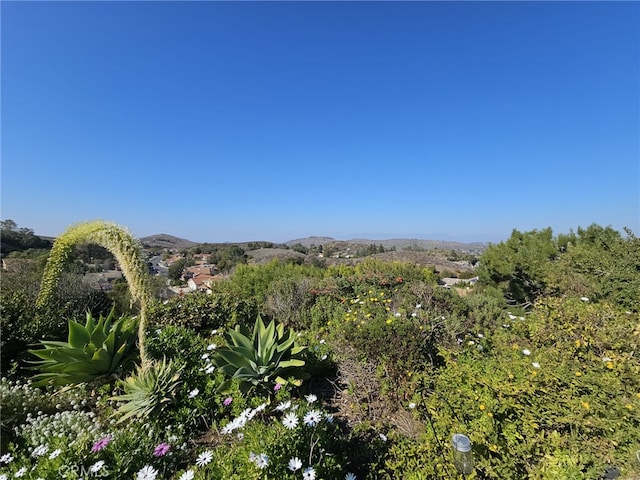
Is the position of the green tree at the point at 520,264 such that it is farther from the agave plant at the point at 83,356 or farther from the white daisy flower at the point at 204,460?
the agave plant at the point at 83,356

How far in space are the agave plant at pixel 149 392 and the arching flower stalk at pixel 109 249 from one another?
711mm

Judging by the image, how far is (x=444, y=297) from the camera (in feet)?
18.6

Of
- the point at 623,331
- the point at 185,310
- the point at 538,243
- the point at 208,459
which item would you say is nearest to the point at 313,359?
the point at 208,459

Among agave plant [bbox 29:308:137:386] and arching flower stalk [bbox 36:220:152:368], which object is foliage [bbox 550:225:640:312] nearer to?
arching flower stalk [bbox 36:220:152:368]

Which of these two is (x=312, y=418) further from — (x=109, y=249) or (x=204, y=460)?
(x=109, y=249)

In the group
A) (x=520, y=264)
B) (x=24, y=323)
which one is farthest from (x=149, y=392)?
(x=520, y=264)

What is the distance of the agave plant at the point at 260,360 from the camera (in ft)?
9.98

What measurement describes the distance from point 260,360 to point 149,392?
108 centimetres

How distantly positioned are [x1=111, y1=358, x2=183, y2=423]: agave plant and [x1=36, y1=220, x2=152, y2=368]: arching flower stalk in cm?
71

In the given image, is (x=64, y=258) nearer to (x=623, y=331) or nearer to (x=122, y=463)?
(x=122, y=463)

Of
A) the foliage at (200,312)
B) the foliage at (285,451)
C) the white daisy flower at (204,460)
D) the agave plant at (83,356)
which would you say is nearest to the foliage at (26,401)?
the agave plant at (83,356)

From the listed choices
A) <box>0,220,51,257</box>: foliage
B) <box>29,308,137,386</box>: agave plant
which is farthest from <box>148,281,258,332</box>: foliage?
<box>0,220,51,257</box>: foliage

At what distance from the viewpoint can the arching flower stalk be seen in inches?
104

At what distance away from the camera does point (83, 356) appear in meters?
3.35
